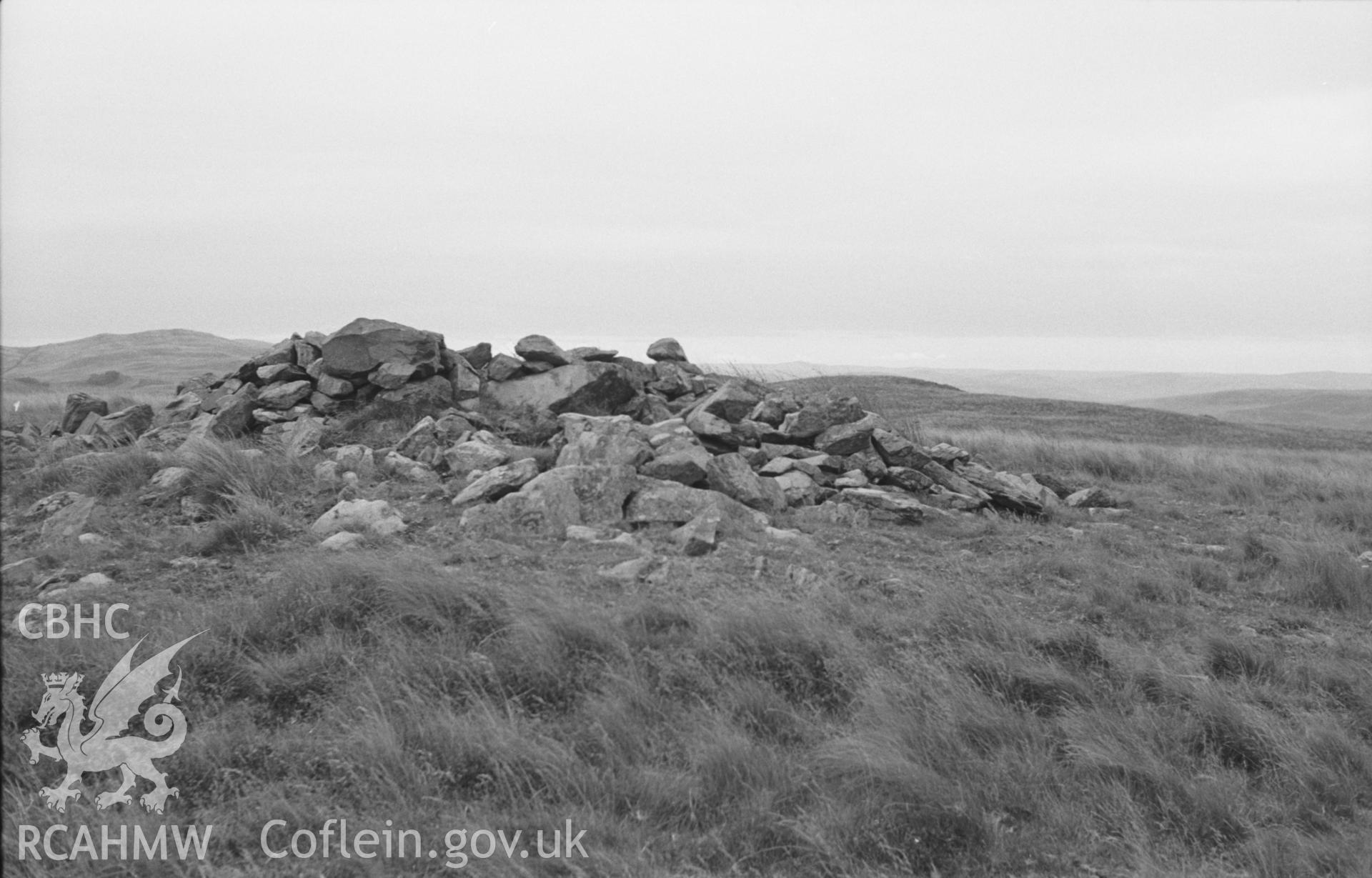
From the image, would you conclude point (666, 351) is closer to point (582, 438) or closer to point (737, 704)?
point (582, 438)

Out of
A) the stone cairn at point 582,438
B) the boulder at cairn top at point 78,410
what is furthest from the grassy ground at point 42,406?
the stone cairn at point 582,438

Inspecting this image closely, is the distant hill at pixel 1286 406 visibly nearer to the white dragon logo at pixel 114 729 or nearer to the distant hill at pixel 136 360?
the distant hill at pixel 136 360

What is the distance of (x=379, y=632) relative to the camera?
5527 millimetres

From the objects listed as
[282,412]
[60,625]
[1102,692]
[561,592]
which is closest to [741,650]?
[561,592]

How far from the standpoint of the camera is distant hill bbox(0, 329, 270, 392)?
123 feet

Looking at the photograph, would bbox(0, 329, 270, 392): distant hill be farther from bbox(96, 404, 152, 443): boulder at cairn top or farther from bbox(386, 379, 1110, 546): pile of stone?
bbox(386, 379, 1110, 546): pile of stone

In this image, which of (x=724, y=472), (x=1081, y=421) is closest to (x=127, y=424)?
(x=724, y=472)

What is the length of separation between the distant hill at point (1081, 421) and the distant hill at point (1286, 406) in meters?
23.6

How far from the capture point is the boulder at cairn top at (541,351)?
12312mm

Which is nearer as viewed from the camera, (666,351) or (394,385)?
(394,385)

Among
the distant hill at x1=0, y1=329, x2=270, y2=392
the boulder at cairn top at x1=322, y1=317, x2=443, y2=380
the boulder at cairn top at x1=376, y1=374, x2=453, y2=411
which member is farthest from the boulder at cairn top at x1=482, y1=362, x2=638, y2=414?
the distant hill at x1=0, y1=329, x2=270, y2=392

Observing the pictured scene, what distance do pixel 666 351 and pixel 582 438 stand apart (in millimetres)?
5098

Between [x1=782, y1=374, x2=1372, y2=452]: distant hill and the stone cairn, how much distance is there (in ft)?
23.5

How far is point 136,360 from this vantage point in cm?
5250
